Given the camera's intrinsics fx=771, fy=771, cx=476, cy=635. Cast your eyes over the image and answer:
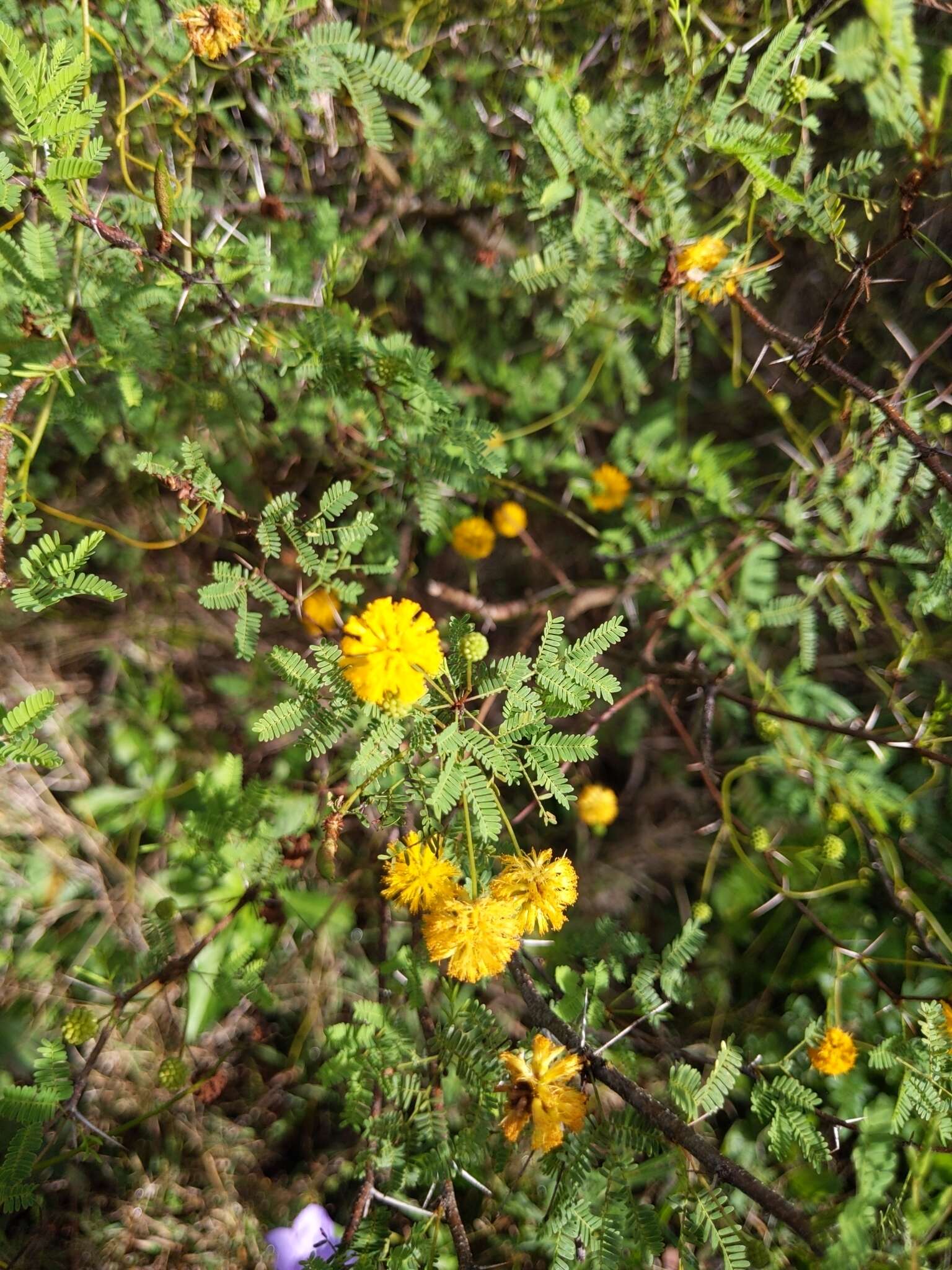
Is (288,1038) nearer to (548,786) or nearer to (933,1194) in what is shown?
(548,786)

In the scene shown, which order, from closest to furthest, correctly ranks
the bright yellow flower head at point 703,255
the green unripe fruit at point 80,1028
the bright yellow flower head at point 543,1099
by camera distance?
the bright yellow flower head at point 543,1099 < the bright yellow flower head at point 703,255 < the green unripe fruit at point 80,1028

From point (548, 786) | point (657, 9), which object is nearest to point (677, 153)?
point (657, 9)

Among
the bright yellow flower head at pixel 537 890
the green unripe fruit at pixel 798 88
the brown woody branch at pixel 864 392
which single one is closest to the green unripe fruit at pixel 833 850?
the brown woody branch at pixel 864 392

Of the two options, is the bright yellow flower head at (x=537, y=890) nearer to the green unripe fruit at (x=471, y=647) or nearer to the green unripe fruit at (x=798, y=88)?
the green unripe fruit at (x=471, y=647)

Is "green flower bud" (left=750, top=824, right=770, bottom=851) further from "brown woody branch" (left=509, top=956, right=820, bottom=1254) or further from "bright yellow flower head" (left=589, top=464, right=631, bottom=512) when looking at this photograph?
"bright yellow flower head" (left=589, top=464, right=631, bottom=512)

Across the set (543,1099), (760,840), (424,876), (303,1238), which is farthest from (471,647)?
(303,1238)

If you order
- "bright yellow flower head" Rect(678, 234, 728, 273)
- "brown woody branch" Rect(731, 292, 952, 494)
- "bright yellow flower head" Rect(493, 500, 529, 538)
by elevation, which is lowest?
"bright yellow flower head" Rect(493, 500, 529, 538)

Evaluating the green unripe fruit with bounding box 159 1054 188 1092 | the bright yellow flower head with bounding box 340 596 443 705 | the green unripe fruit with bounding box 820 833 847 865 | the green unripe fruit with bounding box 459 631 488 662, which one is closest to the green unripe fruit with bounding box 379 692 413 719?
the bright yellow flower head with bounding box 340 596 443 705
